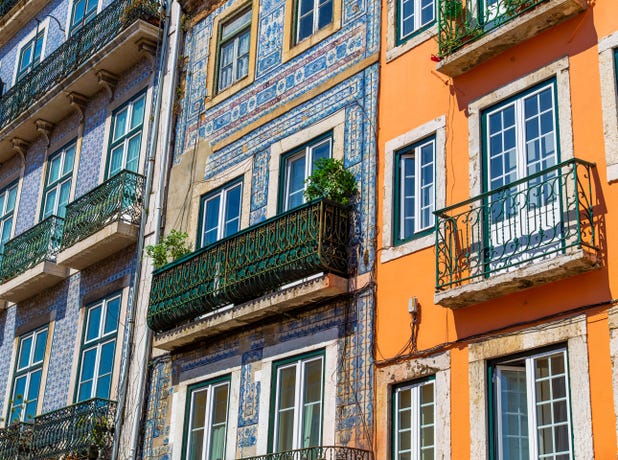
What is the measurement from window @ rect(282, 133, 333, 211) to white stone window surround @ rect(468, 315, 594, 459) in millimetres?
3614

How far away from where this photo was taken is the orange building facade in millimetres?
9133

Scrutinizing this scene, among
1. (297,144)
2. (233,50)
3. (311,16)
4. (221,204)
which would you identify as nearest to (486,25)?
(297,144)

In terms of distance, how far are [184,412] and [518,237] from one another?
207 inches

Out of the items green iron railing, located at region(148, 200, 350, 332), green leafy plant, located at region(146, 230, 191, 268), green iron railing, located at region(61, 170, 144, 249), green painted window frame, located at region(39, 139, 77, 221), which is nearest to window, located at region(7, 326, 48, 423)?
green iron railing, located at region(61, 170, 144, 249)

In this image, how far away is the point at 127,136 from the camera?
16812 mm

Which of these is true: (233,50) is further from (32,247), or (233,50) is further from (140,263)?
(32,247)

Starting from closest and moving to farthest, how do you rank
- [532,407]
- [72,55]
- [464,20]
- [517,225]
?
[532,407] < [517,225] < [464,20] < [72,55]

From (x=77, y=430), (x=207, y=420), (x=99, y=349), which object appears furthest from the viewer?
(x=99, y=349)

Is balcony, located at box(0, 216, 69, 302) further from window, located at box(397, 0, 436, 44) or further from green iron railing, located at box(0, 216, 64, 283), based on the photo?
window, located at box(397, 0, 436, 44)

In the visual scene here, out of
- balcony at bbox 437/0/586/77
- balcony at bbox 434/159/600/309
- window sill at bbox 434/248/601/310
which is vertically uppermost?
balcony at bbox 437/0/586/77

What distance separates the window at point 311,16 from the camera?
13688mm

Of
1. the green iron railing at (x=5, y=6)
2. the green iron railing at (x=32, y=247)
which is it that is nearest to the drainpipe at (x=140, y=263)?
the green iron railing at (x=32, y=247)

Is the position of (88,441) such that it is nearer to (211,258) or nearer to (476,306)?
(211,258)

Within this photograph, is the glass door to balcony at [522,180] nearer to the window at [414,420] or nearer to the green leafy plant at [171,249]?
the window at [414,420]
